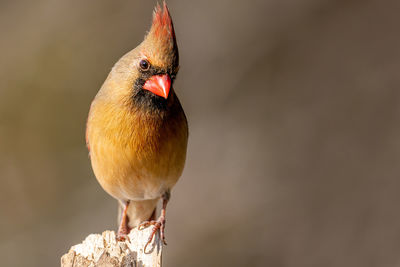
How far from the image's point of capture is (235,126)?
6.71m

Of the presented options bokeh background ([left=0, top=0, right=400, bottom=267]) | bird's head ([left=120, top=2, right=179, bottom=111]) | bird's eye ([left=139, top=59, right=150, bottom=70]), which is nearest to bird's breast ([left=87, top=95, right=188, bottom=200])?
bird's head ([left=120, top=2, right=179, bottom=111])

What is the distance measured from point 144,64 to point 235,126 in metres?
3.18

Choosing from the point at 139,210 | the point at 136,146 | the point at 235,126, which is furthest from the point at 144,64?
the point at 235,126

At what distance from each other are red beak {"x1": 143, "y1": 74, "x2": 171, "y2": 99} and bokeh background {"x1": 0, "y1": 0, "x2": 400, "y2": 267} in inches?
115

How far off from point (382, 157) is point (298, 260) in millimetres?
1406

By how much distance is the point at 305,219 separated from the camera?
21.4 ft

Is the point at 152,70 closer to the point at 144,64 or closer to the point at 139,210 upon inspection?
the point at 144,64

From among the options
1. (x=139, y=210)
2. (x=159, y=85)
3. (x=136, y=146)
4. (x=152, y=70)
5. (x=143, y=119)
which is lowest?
(x=139, y=210)

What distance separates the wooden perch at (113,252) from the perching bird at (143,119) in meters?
0.14

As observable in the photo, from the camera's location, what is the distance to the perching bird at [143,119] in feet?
11.7

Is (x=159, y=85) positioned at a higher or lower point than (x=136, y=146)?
higher

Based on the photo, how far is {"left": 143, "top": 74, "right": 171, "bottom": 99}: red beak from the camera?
11.5ft

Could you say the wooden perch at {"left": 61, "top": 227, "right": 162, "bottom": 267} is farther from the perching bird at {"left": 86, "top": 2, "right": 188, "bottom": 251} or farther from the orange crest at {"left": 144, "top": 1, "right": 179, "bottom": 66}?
the orange crest at {"left": 144, "top": 1, "right": 179, "bottom": 66}

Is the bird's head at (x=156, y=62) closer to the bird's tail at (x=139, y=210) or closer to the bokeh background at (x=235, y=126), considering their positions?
the bird's tail at (x=139, y=210)
